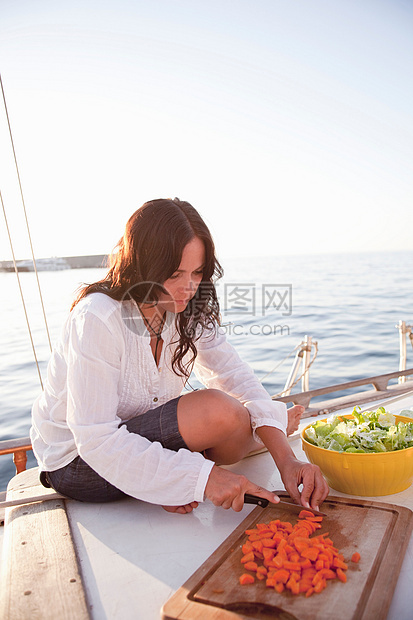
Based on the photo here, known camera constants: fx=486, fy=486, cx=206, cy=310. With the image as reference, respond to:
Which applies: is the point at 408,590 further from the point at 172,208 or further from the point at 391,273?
the point at 391,273

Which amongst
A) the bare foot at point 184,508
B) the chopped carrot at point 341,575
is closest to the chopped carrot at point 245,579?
the chopped carrot at point 341,575

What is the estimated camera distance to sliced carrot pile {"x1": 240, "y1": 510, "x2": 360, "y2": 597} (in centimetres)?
98

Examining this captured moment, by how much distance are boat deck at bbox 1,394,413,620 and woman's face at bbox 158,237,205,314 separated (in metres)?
0.63

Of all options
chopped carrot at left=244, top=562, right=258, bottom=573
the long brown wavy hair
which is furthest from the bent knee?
chopped carrot at left=244, top=562, right=258, bottom=573

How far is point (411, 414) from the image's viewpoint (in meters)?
1.66

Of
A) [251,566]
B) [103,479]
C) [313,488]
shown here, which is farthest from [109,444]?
[313,488]

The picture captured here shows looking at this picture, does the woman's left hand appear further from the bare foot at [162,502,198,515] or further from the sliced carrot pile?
the bare foot at [162,502,198,515]

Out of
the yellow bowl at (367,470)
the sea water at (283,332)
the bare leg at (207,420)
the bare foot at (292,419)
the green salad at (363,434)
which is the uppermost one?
the bare leg at (207,420)

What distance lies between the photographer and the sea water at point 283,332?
573cm

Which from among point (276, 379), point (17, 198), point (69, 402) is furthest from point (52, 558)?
point (276, 379)

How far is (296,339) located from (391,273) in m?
13.2

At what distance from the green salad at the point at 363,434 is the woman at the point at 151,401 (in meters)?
0.12

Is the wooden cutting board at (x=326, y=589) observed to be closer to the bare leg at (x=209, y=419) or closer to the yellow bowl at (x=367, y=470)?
the yellow bowl at (x=367, y=470)

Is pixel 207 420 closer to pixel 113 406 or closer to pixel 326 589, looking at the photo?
pixel 113 406
